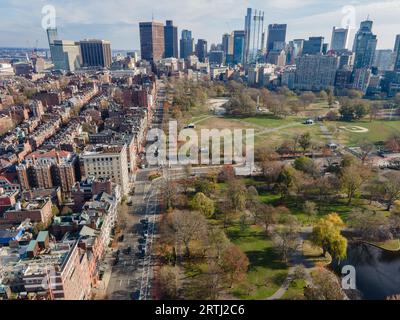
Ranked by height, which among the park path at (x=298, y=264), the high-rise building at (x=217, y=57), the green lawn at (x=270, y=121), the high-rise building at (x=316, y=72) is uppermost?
the high-rise building at (x=217, y=57)

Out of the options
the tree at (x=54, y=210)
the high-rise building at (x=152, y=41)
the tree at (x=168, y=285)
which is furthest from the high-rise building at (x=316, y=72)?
the tree at (x=168, y=285)

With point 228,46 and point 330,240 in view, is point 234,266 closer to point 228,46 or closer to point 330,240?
point 330,240

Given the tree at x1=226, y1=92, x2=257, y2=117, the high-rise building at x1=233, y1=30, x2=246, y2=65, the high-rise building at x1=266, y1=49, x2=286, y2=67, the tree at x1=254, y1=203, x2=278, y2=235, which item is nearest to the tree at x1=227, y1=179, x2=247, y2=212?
the tree at x1=254, y1=203, x2=278, y2=235

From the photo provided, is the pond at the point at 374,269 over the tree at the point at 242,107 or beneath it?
beneath

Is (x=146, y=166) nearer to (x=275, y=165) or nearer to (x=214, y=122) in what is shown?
(x=275, y=165)

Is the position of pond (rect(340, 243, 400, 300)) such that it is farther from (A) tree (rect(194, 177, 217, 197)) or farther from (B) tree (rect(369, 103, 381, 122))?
(B) tree (rect(369, 103, 381, 122))

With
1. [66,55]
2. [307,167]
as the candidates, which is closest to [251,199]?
[307,167]

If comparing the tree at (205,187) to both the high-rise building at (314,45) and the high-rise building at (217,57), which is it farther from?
the high-rise building at (217,57)
